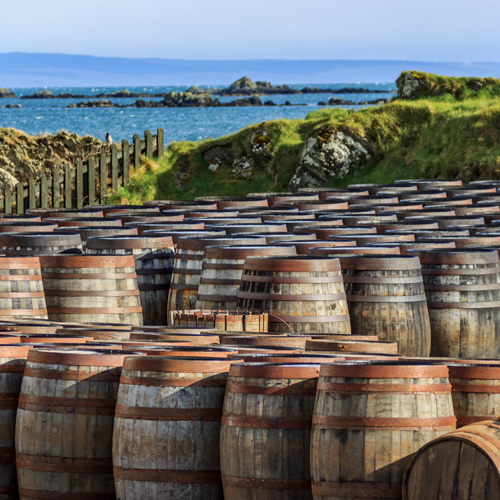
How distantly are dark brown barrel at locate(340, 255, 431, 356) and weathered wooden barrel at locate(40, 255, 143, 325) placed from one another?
2562 millimetres

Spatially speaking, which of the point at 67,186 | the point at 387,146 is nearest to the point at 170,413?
the point at 67,186

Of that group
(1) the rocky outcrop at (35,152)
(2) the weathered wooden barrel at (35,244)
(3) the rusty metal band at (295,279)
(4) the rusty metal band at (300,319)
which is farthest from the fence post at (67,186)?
(4) the rusty metal band at (300,319)

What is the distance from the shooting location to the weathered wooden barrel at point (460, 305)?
13688 millimetres

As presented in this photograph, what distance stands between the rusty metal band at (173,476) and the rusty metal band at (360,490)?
0.96 meters

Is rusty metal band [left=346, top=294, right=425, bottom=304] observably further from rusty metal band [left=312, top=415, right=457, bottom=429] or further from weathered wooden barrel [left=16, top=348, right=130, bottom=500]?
rusty metal band [left=312, top=415, right=457, bottom=429]

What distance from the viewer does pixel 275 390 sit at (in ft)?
27.2

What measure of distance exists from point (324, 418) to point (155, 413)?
4.10 ft

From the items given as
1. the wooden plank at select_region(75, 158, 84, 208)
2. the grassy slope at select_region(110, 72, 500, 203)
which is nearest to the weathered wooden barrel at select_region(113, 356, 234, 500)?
the grassy slope at select_region(110, 72, 500, 203)

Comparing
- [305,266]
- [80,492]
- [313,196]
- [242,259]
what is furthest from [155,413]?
[313,196]

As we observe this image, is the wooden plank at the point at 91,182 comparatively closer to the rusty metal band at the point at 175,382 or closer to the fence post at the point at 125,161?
the fence post at the point at 125,161

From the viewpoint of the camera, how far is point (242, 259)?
1352 centimetres

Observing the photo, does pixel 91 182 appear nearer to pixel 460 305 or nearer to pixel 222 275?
pixel 222 275

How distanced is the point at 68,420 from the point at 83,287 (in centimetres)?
460

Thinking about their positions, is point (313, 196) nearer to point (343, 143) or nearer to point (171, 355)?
point (343, 143)
